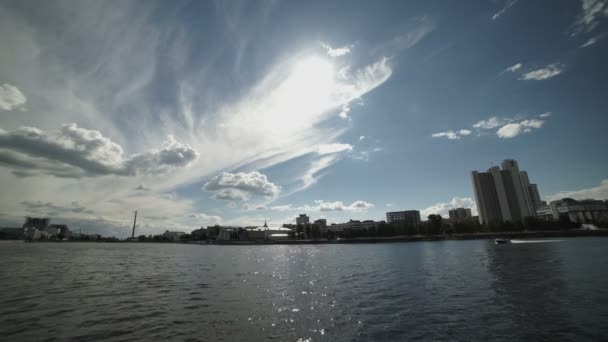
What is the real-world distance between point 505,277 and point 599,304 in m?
14.7

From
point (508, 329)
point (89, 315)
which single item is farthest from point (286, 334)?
point (89, 315)

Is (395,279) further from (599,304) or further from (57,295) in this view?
(57,295)

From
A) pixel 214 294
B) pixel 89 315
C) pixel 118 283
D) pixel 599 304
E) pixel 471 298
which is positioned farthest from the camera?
pixel 118 283

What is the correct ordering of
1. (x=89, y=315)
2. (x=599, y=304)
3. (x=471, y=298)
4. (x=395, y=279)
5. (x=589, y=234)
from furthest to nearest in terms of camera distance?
(x=589, y=234) < (x=395, y=279) < (x=471, y=298) < (x=599, y=304) < (x=89, y=315)

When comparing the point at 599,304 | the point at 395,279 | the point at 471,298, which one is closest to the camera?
the point at 599,304

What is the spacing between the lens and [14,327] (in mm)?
18500

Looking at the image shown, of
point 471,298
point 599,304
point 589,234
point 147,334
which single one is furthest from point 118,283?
point 589,234

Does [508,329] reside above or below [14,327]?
below

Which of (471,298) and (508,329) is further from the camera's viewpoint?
(471,298)

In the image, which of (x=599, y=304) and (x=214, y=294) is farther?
(x=214, y=294)

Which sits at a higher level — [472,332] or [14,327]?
[14,327]

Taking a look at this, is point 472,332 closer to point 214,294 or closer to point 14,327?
point 214,294

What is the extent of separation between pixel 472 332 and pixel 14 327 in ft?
105

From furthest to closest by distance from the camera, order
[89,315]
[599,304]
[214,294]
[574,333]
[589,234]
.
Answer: [589,234], [214,294], [599,304], [89,315], [574,333]
